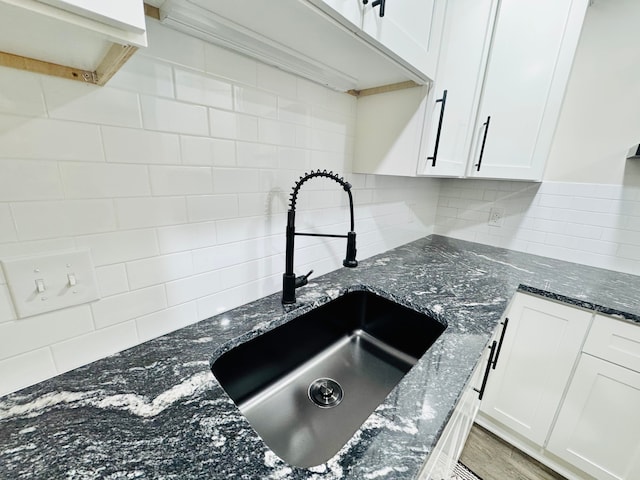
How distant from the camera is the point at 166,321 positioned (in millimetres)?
726

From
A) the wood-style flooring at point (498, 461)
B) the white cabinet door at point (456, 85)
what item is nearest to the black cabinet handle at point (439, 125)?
the white cabinet door at point (456, 85)

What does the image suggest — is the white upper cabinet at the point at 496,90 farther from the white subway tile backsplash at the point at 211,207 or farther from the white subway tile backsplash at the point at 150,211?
the white subway tile backsplash at the point at 150,211

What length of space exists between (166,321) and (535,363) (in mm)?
1519

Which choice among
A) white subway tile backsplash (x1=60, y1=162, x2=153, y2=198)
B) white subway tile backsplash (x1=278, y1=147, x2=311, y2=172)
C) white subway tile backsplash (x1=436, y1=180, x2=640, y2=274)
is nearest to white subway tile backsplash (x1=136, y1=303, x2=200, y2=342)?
white subway tile backsplash (x1=60, y1=162, x2=153, y2=198)

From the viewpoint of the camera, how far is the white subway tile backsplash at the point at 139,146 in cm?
56

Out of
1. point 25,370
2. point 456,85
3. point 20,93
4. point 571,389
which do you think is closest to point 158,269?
point 25,370

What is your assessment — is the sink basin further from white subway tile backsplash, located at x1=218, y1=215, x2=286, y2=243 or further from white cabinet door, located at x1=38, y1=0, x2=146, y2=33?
white cabinet door, located at x1=38, y1=0, x2=146, y2=33

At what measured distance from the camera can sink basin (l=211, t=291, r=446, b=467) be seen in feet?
2.31

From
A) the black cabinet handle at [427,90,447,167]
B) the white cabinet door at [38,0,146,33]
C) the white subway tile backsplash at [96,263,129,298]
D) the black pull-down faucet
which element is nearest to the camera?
the white cabinet door at [38,0,146,33]

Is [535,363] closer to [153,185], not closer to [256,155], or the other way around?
[256,155]

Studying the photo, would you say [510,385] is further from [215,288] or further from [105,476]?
[105,476]

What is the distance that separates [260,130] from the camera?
809 millimetres

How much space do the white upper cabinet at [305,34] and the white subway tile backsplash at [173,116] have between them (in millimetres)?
164

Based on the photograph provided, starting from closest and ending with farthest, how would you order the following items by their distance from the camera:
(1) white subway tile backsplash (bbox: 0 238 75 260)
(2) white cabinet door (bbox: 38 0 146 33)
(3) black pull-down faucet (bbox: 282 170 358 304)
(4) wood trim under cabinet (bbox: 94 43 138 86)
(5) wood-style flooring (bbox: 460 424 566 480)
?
1. (2) white cabinet door (bbox: 38 0 146 33)
2. (4) wood trim under cabinet (bbox: 94 43 138 86)
3. (1) white subway tile backsplash (bbox: 0 238 75 260)
4. (3) black pull-down faucet (bbox: 282 170 358 304)
5. (5) wood-style flooring (bbox: 460 424 566 480)
